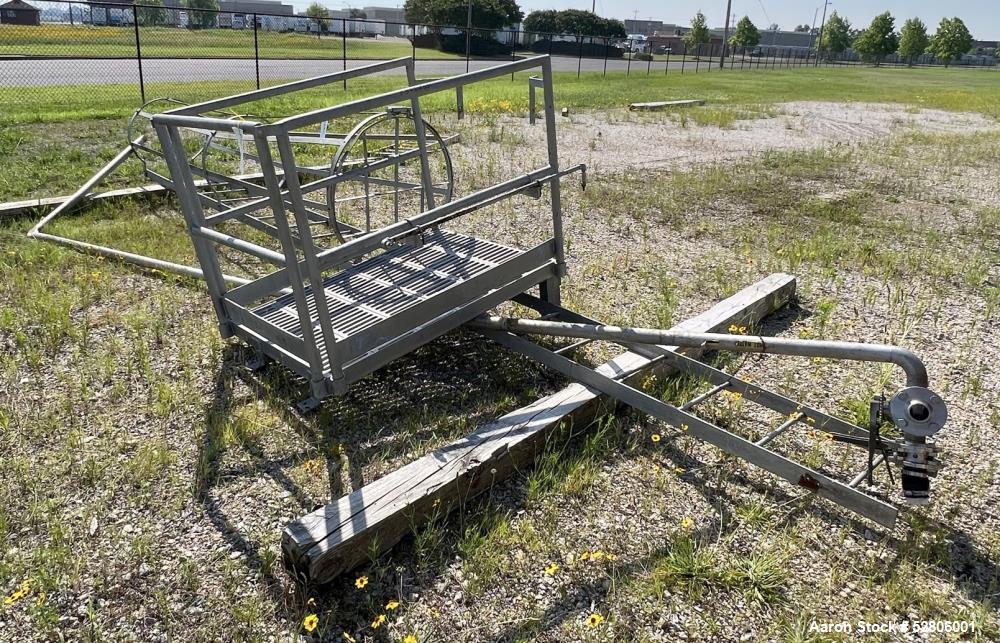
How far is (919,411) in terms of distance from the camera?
236 centimetres

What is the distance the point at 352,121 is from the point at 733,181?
6.46 metres

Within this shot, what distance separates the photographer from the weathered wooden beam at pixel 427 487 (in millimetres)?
2336

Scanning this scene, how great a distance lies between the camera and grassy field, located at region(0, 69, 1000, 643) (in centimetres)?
233

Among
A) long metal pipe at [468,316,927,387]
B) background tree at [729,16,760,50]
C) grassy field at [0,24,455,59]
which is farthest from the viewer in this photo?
background tree at [729,16,760,50]

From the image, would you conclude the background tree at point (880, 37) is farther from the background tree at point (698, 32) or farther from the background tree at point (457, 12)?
the background tree at point (457, 12)

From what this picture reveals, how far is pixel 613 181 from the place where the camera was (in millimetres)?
8594

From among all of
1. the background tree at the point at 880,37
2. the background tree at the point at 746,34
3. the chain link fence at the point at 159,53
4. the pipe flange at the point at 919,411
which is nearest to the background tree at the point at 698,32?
the background tree at the point at 746,34

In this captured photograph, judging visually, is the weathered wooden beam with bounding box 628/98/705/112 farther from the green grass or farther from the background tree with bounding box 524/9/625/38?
the background tree with bounding box 524/9/625/38

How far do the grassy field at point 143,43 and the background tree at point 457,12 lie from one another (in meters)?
22.9

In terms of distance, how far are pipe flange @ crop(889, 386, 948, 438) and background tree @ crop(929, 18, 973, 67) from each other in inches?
4074

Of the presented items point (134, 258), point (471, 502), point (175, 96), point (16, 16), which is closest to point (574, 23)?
point (16, 16)

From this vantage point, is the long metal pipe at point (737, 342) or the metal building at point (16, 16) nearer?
the long metal pipe at point (737, 342)

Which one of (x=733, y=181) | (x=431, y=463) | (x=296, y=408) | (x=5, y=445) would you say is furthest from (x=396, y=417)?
(x=733, y=181)

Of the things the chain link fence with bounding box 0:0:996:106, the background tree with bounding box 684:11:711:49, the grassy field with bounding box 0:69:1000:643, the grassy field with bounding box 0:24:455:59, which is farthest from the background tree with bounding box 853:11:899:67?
the grassy field with bounding box 0:69:1000:643
